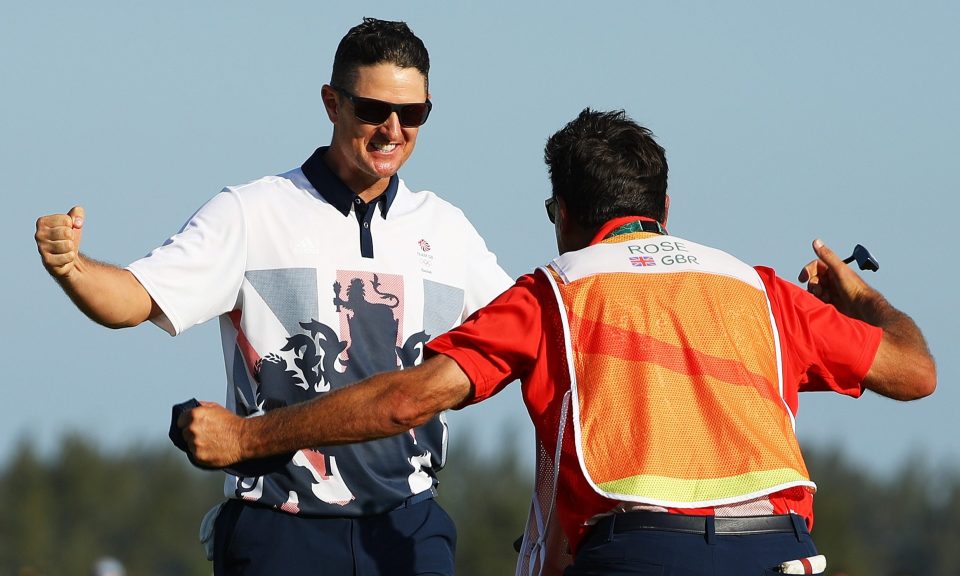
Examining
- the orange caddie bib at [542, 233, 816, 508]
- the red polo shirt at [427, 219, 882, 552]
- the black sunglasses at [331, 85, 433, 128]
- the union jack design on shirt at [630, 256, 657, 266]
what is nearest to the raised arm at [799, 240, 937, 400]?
the red polo shirt at [427, 219, 882, 552]

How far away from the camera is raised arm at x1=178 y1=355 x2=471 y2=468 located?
5.48 meters

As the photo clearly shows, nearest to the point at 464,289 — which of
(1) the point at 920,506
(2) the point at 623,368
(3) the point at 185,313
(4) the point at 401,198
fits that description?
(4) the point at 401,198

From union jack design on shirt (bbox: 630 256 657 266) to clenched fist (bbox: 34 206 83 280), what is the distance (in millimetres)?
2011

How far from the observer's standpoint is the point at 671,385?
5.44 m

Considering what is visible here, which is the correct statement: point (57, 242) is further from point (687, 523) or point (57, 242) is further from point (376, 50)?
point (687, 523)

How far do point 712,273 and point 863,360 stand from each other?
671 millimetres

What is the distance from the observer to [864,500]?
283ft

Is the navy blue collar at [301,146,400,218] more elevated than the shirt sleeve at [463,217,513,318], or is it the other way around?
the navy blue collar at [301,146,400,218]

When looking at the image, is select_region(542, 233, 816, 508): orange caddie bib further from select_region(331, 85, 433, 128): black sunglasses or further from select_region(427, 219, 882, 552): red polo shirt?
select_region(331, 85, 433, 128): black sunglasses

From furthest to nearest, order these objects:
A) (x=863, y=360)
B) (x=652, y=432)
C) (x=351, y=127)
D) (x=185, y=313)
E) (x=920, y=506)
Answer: (x=920, y=506) → (x=351, y=127) → (x=185, y=313) → (x=863, y=360) → (x=652, y=432)

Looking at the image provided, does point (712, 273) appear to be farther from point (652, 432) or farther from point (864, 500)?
point (864, 500)

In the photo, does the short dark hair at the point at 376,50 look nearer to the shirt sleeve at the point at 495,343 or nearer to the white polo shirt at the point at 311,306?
the white polo shirt at the point at 311,306

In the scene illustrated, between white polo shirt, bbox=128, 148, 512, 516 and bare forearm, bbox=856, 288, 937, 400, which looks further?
white polo shirt, bbox=128, 148, 512, 516

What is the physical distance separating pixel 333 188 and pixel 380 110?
39cm
